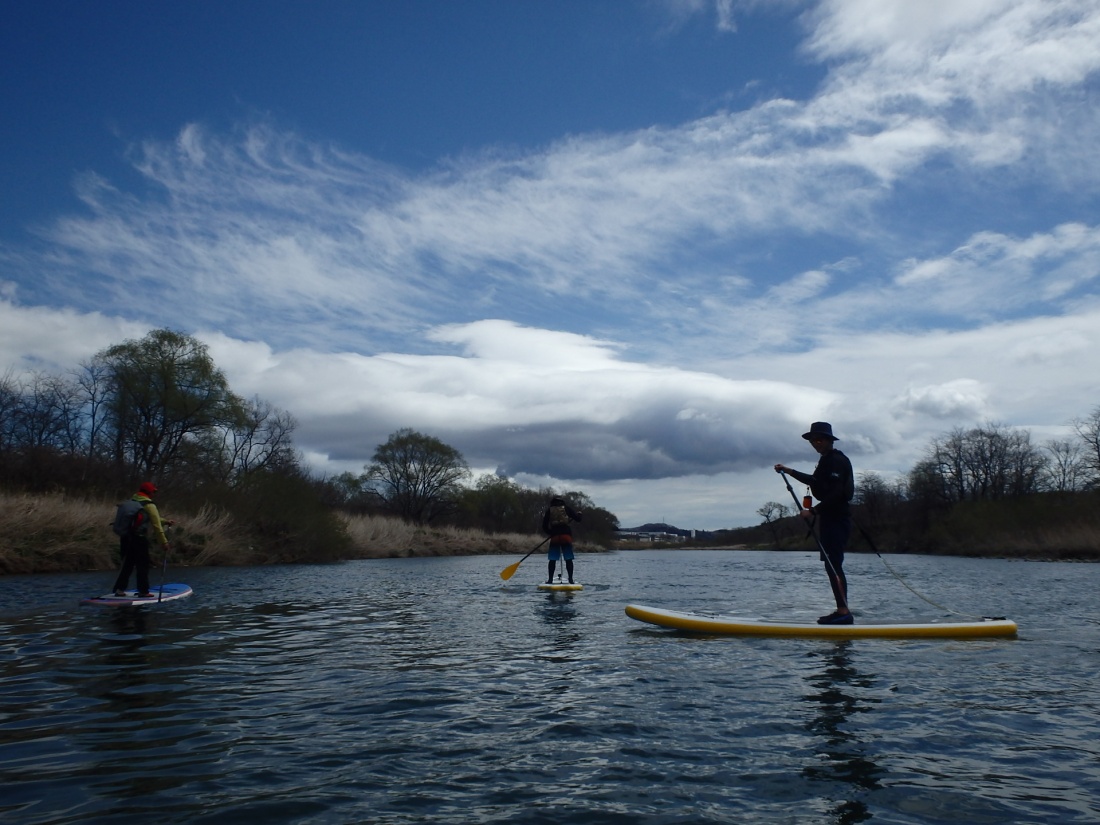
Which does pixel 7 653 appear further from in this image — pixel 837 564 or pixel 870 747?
pixel 837 564

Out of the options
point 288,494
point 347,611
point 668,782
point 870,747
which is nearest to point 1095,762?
point 870,747

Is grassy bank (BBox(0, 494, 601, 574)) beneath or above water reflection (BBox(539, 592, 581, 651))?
above

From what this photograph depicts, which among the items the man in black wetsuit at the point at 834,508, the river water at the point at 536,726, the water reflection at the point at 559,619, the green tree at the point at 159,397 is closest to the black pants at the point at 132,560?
the river water at the point at 536,726

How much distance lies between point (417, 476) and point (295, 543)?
47.2 meters

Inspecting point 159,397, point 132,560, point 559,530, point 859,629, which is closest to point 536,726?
point 859,629

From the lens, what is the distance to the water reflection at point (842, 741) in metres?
3.68

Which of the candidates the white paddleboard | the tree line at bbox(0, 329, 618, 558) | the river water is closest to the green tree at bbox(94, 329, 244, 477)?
the tree line at bbox(0, 329, 618, 558)

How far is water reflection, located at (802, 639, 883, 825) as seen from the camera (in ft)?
12.1

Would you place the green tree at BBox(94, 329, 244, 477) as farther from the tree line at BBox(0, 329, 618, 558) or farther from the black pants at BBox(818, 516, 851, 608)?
the black pants at BBox(818, 516, 851, 608)

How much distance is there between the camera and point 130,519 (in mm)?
12391

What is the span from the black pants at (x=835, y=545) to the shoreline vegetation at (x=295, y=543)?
19.3 meters

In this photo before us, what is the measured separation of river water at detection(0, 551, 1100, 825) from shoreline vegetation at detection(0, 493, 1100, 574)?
12483mm

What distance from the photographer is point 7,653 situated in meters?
7.78

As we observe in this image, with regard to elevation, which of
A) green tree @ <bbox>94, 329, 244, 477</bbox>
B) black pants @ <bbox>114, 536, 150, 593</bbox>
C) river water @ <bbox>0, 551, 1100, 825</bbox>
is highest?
green tree @ <bbox>94, 329, 244, 477</bbox>
